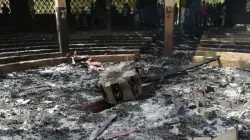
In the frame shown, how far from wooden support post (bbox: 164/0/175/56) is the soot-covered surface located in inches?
126

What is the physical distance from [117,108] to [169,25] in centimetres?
754

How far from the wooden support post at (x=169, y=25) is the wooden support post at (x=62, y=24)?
5.18m

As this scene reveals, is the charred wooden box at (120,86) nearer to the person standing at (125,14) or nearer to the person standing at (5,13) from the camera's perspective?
the person standing at (5,13)

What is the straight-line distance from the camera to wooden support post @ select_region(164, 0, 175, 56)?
13.7m

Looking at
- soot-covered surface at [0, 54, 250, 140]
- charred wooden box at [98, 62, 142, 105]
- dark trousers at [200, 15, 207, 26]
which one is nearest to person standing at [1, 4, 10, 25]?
soot-covered surface at [0, 54, 250, 140]

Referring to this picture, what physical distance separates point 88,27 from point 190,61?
865cm

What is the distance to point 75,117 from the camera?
Answer: 288 inches

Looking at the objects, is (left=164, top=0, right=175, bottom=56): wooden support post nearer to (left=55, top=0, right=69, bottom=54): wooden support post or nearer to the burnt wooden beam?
the burnt wooden beam

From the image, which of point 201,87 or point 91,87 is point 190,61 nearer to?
point 201,87

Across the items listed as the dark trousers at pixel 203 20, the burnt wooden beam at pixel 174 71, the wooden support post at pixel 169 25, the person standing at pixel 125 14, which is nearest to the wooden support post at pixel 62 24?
the wooden support post at pixel 169 25

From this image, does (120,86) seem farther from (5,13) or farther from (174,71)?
(5,13)

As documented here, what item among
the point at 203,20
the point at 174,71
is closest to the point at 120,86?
the point at 174,71

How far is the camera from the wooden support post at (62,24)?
12.8 metres

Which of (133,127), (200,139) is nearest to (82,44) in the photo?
(133,127)
